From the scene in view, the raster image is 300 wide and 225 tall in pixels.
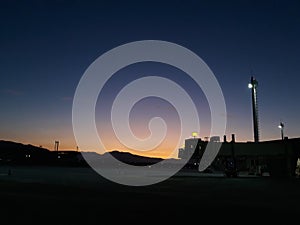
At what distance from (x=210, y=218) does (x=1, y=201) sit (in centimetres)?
1043

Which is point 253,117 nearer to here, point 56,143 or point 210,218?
point 210,218

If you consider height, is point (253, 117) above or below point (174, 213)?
above

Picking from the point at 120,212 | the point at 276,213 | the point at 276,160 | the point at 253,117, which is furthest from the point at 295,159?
the point at 120,212

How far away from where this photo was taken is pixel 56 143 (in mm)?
139875

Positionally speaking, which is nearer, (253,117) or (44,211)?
(44,211)

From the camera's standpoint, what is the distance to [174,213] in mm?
13109

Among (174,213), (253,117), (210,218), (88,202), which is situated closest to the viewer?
(210,218)

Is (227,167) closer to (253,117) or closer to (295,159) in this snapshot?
(295,159)

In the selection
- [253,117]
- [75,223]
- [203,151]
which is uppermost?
[253,117]

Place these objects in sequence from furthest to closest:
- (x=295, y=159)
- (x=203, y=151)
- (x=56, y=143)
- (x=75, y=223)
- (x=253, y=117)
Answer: (x=56, y=143)
(x=253, y=117)
(x=203, y=151)
(x=295, y=159)
(x=75, y=223)

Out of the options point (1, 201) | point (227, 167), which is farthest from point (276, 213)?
point (227, 167)

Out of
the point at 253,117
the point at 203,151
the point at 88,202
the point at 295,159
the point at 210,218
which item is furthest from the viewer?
the point at 253,117

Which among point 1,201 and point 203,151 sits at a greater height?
point 203,151

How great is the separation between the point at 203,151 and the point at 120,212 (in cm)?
4095
